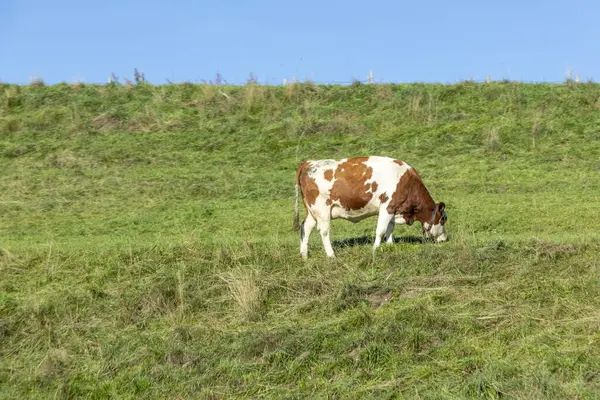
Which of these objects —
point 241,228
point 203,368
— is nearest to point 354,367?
point 203,368

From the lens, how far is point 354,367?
11.2 meters

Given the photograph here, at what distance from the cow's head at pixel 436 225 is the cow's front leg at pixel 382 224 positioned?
99cm

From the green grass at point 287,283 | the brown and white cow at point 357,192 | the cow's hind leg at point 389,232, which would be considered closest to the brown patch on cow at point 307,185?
the brown and white cow at point 357,192

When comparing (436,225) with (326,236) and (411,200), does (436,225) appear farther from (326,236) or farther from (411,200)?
(326,236)

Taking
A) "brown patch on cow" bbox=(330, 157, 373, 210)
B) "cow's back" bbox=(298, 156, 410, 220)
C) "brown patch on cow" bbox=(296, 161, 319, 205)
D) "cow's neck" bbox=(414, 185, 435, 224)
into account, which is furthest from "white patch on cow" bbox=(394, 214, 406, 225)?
"brown patch on cow" bbox=(296, 161, 319, 205)

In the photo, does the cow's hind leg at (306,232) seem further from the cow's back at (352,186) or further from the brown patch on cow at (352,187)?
the brown patch on cow at (352,187)

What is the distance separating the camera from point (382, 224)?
50.7 ft

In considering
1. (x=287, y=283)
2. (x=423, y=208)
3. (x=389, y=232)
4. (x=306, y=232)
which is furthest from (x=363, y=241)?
(x=287, y=283)

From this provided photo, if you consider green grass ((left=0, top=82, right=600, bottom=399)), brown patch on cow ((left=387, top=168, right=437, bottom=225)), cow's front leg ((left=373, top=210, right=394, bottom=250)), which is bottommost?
green grass ((left=0, top=82, right=600, bottom=399))

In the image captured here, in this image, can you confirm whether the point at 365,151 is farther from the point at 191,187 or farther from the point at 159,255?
the point at 159,255

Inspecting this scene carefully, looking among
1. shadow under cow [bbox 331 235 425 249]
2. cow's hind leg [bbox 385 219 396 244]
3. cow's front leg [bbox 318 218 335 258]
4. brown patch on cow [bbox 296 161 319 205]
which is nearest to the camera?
cow's front leg [bbox 318 218 335 258]

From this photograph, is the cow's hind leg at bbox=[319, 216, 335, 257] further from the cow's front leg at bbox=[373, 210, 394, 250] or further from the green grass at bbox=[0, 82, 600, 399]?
the cow's front leg at bbox=[373, 210, 394, 250]

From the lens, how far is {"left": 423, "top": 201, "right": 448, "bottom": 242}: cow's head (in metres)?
16.3

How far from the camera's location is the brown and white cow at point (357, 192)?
1552cm
